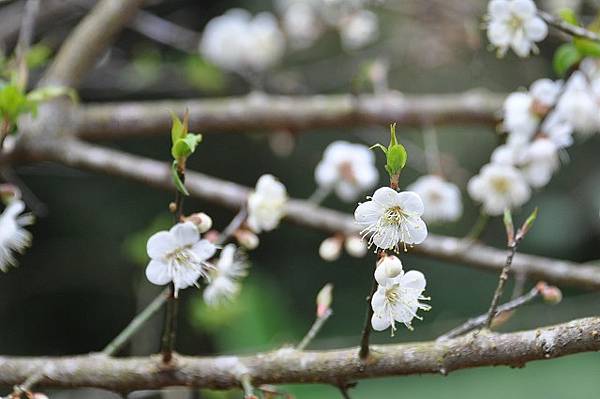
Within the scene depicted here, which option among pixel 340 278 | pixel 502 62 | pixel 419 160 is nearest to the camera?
pixel 419 160

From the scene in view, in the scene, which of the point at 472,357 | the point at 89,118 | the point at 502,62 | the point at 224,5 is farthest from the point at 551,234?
the point at 472,357

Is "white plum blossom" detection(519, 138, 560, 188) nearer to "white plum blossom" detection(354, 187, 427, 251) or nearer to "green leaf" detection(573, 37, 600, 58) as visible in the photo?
"green leaf" detection(573, 37, 600, 58)

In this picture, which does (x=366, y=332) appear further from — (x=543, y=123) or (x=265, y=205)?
(x=543, y=123)

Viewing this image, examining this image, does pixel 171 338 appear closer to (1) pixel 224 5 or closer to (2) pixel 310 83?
(2) pixel 310 83

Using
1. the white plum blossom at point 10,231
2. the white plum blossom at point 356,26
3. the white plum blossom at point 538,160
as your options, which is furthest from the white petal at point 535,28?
the white plum blossom at point 356,26

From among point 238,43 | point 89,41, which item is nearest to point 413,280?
point 89,41

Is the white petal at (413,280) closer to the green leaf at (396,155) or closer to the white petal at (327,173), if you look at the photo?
the green leaf at (396,155)
